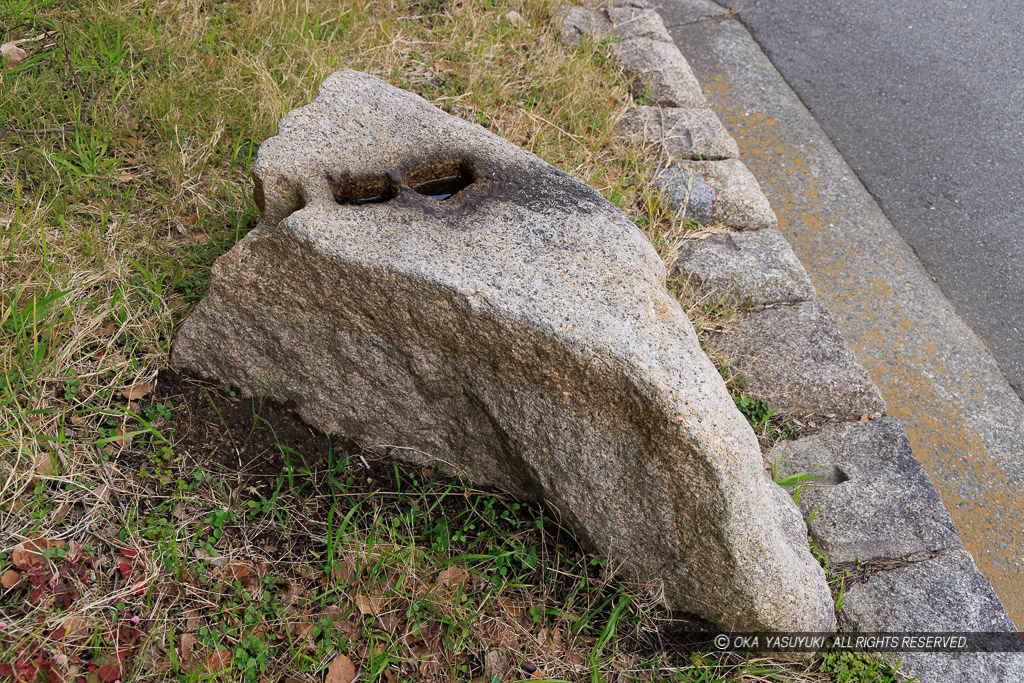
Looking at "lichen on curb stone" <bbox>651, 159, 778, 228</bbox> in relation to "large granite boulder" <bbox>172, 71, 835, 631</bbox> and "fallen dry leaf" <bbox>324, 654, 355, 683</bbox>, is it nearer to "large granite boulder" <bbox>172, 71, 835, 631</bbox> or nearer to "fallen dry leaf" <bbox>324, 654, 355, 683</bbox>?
"large granite boulder" <bbox>172, 71, 835, 631</bbox>

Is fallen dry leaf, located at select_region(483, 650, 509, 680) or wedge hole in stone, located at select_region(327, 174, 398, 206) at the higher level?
wedge hole in stone, located at select_region(327, 174, 398, 206)

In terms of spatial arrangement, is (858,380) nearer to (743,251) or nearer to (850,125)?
(743,251)

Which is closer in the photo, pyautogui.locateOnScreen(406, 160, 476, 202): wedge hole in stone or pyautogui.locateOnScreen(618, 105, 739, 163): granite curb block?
pyautogui.locateOnScreen(406, 160, 476, 202): wedge hole in stone

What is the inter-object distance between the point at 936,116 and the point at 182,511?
381 cm

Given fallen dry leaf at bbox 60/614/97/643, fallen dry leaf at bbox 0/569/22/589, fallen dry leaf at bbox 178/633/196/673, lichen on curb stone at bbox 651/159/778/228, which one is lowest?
fallen dry leaf at bbox 178/633/196/673

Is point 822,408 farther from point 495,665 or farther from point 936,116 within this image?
point 936,116

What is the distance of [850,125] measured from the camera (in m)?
3.66

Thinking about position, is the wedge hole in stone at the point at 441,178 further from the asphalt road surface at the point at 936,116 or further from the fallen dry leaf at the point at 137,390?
the asphalt road surface at the point at 936,116

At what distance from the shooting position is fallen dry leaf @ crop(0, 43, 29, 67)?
2.78 meters

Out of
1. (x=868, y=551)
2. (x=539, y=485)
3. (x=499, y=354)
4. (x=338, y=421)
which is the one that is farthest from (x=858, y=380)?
(x=338, y=421)

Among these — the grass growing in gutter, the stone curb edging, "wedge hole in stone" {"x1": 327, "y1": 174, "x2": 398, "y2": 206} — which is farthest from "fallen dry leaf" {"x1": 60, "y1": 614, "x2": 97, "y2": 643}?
the stone curb edging

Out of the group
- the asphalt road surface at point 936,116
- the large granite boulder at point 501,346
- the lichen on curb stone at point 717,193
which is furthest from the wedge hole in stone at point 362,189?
the asphalt road surface at point 936,116

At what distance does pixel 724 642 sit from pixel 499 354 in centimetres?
94


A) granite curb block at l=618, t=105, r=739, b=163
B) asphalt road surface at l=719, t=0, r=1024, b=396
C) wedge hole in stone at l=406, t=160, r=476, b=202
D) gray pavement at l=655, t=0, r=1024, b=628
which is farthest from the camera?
granite curb block at l=618, t=105, r=739, b=163
